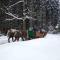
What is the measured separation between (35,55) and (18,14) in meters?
24.5

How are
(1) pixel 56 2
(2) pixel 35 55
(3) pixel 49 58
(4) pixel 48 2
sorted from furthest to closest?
(1) pixel 56 2
(4) pixel 48 2
(2) pixel 35 55
(3) pixel 49 58

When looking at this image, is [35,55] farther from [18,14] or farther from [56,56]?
[18,14]

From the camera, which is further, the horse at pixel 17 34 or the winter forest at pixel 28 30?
the horse at pixel 17 34

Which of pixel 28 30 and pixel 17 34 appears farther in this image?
pixel 28 30

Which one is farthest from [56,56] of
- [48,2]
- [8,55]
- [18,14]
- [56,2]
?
[56,2]

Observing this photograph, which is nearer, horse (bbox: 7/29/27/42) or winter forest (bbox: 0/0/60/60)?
winter forest (bbox: 0/0/60/60)

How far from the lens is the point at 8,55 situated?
11.7 metres

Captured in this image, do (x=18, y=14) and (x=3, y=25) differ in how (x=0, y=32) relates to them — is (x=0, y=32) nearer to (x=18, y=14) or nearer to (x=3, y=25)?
(x=3, y=25)

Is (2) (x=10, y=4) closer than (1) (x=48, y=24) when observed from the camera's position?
Yes

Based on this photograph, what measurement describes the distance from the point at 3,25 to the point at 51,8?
2410 centimetres

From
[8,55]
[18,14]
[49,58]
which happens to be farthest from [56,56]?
[18,14]

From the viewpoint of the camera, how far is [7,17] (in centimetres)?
3612

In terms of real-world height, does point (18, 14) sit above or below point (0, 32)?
above

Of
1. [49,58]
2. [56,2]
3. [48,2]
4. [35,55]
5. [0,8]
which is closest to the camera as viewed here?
[49,58]
